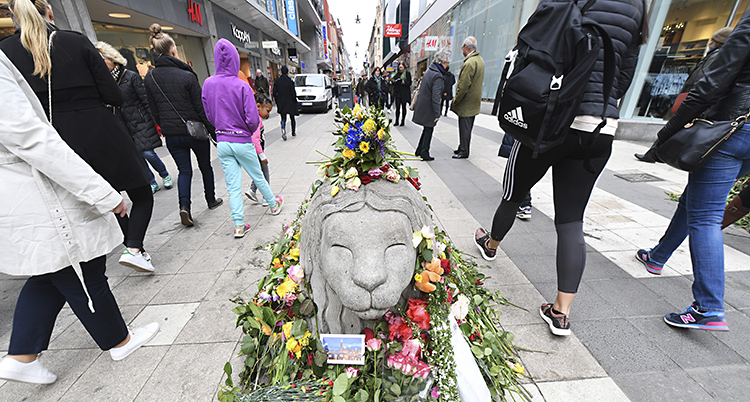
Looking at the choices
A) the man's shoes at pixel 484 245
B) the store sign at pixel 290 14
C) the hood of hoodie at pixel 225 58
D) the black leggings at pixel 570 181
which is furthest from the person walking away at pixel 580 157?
the store sign at pixel 290 14

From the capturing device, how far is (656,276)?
8.96ft

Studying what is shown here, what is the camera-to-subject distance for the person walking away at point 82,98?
1.89m

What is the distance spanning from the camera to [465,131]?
638 centimetres

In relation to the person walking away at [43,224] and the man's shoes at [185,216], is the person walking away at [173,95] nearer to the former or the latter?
the man's shoes at [185,216]

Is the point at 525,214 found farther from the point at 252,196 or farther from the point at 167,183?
the point at 167,183

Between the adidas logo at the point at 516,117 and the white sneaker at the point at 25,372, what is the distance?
3.17m

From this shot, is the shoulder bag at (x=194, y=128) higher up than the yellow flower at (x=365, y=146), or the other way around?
the yellow flower at (x=365, y=146)

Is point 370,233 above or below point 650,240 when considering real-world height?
above

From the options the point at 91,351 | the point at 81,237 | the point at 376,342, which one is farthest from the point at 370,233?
the point at 91,351

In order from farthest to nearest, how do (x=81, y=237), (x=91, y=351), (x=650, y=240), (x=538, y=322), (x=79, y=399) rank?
1. (x=650, y=240)
2. (x=538, y=322)
3. (x=91, y=351)
4. (x=79, y=399)
5. (x=81, y=237)

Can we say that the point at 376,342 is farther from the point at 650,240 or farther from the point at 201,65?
the point at 201,65

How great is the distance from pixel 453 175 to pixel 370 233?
451 cm

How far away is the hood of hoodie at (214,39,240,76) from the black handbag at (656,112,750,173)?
3.78 m

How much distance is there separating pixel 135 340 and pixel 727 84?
406cm
